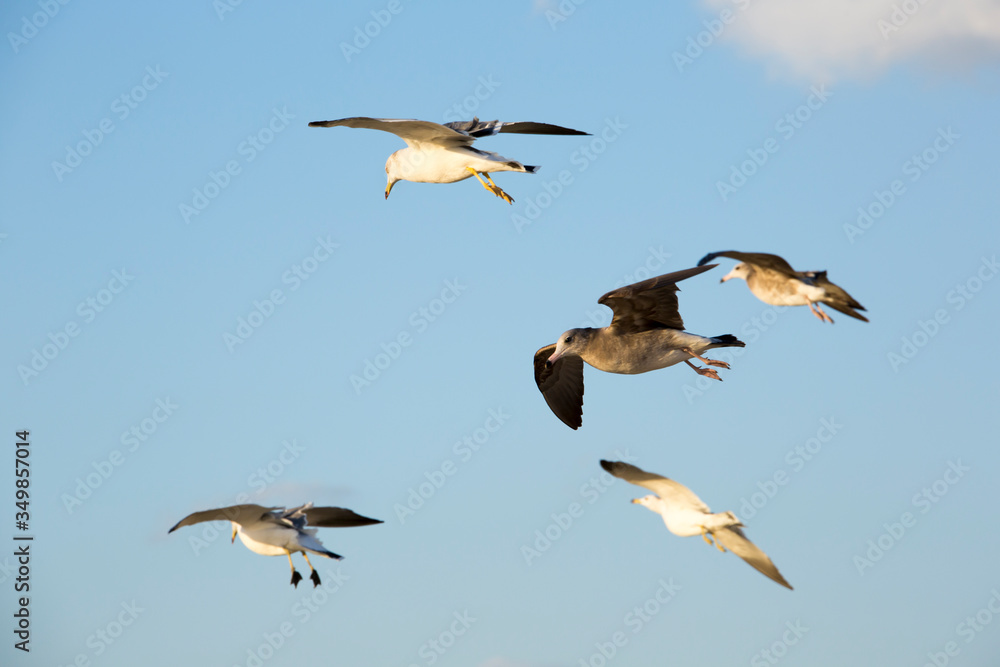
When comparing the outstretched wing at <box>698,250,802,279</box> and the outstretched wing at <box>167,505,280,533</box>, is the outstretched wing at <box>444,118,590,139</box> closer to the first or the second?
the outstretched wing at <box>698,250,802,279</box>

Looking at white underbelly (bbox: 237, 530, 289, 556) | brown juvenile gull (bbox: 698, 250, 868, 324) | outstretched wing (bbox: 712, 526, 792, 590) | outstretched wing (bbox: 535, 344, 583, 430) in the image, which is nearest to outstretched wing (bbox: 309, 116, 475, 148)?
outstretched wing (bbox: 535, 344, 583, 430)

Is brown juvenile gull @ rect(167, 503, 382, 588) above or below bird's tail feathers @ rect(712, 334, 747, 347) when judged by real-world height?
below

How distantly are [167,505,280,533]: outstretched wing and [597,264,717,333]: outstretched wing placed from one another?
216 inches

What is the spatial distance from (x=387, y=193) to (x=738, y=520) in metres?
8.97

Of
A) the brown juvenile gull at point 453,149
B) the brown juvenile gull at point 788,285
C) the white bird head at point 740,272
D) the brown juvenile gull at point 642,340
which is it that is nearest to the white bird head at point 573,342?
the brown juvenile gull at point 642,340

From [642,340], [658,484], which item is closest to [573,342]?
[642,340]

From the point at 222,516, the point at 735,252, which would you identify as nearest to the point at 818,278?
the point at 735,252

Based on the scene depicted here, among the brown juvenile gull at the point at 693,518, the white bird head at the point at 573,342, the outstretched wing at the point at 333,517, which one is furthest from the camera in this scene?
the white bird head at the point at 573,342

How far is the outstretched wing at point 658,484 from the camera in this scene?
1355 cm

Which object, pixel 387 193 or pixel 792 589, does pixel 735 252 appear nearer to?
pixel 792 589

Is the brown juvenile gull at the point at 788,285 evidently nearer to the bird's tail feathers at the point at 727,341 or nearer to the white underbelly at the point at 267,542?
the bird's tail feathers at the point at 727,341

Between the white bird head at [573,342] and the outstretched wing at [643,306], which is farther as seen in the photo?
the white bird head at [573,342]

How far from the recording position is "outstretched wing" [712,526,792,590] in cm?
1359

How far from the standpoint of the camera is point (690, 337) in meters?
16.6
